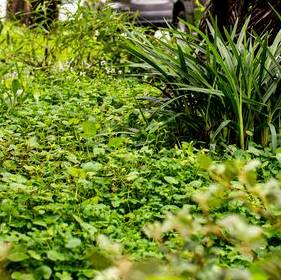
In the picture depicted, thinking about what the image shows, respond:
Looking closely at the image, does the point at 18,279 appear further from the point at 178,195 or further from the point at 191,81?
the point at 191,81

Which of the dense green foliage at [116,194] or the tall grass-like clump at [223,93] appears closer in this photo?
the dense green foliage at [116,194]

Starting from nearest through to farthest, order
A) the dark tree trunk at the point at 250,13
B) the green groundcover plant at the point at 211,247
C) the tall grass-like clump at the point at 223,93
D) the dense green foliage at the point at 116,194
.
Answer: the green groundcover plant at the point at 211,247 → the dense green foliage at the point at 116,194 → the tall grass-like clump at the point at 223,93 → the dark tree trunk at the point at 250,13

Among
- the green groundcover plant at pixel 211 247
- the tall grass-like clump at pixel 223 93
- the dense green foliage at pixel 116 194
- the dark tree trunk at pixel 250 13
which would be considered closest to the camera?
the green groundcover plant at pixel 211 247

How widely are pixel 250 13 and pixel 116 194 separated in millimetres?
2707

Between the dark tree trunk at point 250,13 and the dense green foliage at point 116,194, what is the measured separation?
2.62 ft

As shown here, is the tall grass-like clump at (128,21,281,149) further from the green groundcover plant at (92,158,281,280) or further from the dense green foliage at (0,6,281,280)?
the green groundcover plant at (92,158,281,280)

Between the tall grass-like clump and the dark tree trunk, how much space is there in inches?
38.6

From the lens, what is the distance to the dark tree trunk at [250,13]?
5.15 meters

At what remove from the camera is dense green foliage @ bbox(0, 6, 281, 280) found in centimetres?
171

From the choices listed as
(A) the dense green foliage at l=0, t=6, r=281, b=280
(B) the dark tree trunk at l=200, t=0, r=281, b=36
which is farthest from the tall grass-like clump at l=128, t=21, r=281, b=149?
(B) the dark tree trunk at l=200, t=0, r=281, b=36

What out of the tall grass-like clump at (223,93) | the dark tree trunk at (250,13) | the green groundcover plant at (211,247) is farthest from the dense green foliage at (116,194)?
the dark tree trunk at (250,13)

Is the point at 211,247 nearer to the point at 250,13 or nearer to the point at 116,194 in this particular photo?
the point at 116,194

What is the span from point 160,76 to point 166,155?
89 cm

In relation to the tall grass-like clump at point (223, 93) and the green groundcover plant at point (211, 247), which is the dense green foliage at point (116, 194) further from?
the tall grass-like clump at point (223, 93)
